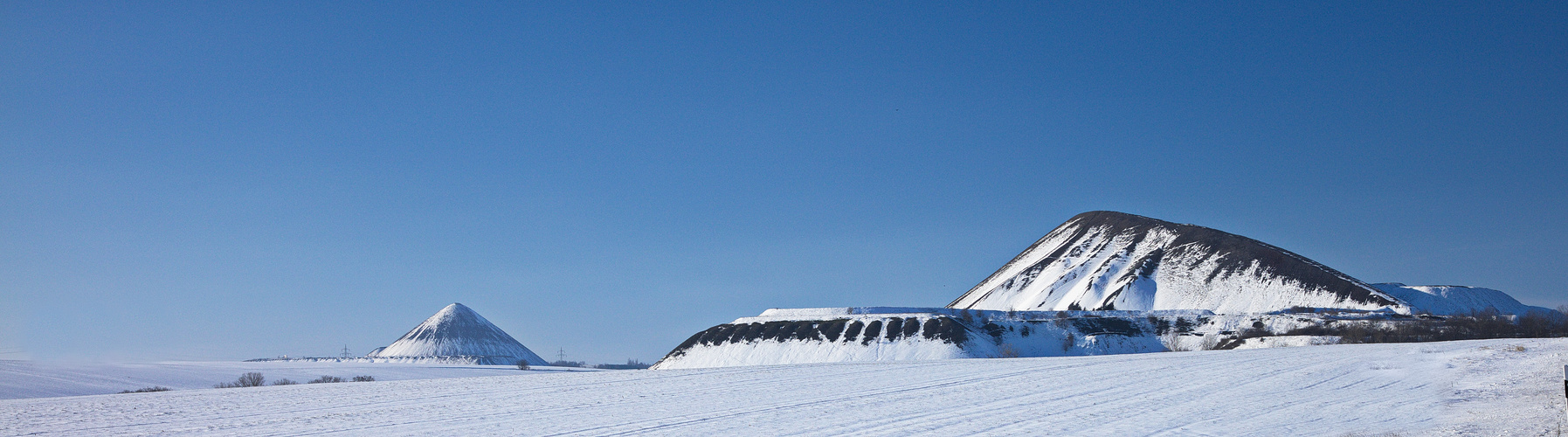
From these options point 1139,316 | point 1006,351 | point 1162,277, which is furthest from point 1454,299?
point 1006,351

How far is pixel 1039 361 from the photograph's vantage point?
4531 cm

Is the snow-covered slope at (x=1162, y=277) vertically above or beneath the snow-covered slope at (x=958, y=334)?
above

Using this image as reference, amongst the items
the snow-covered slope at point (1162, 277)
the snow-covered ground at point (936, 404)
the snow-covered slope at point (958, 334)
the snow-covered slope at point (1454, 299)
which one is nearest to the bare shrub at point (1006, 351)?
the snow-covered slope at point (958, 334)

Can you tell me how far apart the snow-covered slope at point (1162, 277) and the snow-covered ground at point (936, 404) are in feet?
226

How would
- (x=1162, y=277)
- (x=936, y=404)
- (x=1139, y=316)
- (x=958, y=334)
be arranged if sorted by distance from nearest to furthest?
(x=936, y=404) < (x=958, y=334) < (x=1139, y=316) < (x=1162, y=277)

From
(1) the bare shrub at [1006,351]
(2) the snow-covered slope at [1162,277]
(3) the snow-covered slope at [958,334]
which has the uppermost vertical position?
(2) the snow-covered slope at [1162,277]

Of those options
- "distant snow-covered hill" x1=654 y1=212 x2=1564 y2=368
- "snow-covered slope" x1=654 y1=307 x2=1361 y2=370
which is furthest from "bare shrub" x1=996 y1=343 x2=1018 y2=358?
"distant snow-covered hill" x1=654 y1=212 x2=1564 y2=368

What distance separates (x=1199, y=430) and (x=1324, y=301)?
9405cm

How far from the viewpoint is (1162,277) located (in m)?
122

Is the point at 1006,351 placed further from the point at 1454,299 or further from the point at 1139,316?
the point at 1454,299

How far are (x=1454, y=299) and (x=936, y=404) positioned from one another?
4467 inches

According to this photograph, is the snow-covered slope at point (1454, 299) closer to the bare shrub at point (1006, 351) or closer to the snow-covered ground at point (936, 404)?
the bare shrub at point (1006, 351)

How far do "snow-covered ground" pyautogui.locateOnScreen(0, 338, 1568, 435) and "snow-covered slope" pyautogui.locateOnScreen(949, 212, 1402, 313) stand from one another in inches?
2718

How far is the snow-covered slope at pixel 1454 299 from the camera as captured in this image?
336 ft
